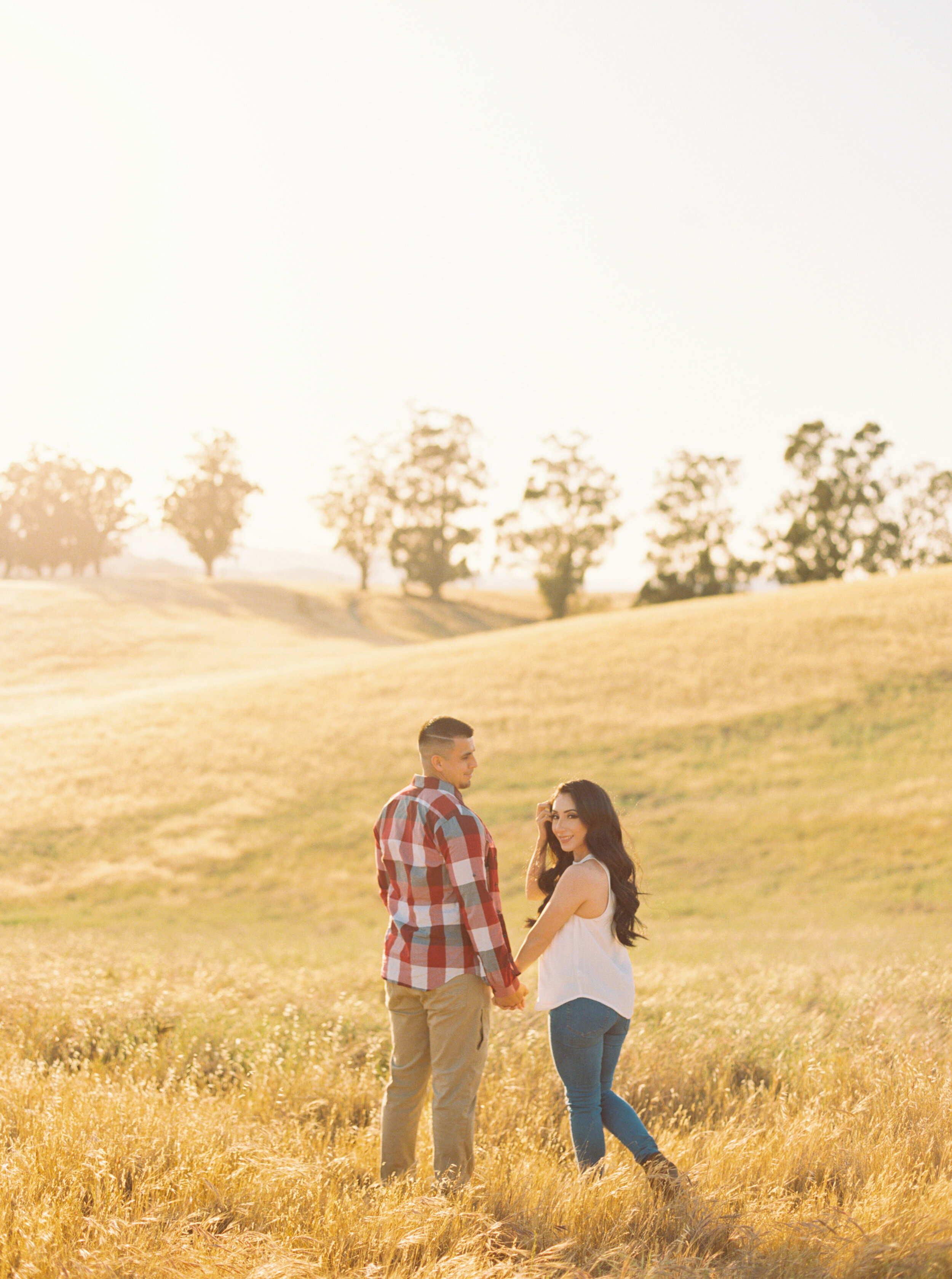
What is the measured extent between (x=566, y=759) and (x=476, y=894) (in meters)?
20.8

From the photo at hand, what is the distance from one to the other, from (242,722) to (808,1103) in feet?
87.2

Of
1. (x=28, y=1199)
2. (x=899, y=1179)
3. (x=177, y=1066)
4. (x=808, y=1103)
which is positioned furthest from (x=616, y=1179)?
(x=177, y=1066)

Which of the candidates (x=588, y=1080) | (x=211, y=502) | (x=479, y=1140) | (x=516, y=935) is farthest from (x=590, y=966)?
(x=211, y=502)

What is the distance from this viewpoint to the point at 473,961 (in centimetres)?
443

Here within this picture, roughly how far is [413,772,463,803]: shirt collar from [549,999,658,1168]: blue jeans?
1.00 metres

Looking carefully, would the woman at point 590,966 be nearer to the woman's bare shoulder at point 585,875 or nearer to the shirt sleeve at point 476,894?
the woman's bare shoulder at point 585,875

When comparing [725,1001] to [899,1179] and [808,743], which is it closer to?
[899,1179]

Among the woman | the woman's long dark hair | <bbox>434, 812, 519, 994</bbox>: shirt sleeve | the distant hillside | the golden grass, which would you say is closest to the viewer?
the golden grass

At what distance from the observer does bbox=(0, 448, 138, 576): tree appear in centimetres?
9950

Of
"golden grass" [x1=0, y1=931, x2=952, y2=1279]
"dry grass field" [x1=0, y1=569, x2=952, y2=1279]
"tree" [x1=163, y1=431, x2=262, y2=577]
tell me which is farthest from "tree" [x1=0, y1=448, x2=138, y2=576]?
"golden grass" [x1=0, y1=931, x2=952, y2=1279]

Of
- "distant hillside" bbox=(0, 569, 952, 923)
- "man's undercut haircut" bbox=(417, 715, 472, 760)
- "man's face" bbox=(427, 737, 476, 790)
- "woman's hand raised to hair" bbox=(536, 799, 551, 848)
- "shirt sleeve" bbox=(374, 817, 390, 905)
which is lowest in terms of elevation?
"distant hillside" bbox=(0, 569, 952, 923)

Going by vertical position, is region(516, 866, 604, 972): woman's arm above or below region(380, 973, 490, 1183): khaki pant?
above

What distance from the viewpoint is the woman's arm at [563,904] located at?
4414 mm

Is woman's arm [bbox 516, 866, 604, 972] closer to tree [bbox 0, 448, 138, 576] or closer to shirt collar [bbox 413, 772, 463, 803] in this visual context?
shirt collar [bbox 413, 772, 463, 803]
